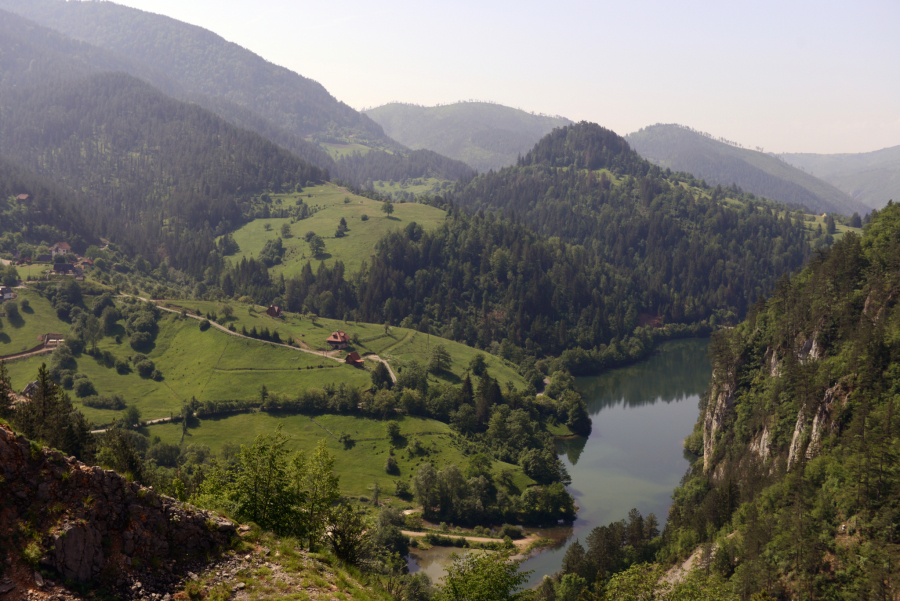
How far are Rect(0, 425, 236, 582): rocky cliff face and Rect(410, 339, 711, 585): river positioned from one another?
6539 centimetres

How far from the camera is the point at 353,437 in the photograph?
119188mm

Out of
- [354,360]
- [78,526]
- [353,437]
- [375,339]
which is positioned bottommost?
[353,437]

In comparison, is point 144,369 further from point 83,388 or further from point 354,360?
point 354,360

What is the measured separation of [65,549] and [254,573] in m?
7.38

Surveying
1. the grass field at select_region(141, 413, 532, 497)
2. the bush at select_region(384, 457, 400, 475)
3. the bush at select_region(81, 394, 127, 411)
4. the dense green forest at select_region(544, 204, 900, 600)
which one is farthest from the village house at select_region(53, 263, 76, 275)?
the dense green forest at select_region(544, 204, 900, 600)

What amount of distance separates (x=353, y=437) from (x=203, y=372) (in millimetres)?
44224

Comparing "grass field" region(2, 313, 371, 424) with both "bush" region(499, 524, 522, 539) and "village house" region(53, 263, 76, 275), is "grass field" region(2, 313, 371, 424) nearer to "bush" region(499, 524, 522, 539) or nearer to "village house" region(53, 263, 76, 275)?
"village house" region(53, 263, 76, 275)

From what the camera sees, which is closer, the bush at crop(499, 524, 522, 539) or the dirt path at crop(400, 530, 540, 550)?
the dirt path at crop(400, 530, 540, 550)

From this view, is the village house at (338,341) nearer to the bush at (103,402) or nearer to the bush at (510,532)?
the bush at (103,402)

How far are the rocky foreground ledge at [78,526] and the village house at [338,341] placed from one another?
434 feet

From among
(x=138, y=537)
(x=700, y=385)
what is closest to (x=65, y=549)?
(x=138, y=537)

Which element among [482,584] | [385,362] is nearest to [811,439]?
[482,584]

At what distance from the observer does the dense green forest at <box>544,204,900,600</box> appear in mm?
56469

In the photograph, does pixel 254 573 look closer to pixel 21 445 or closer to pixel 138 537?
pixel 138 537
